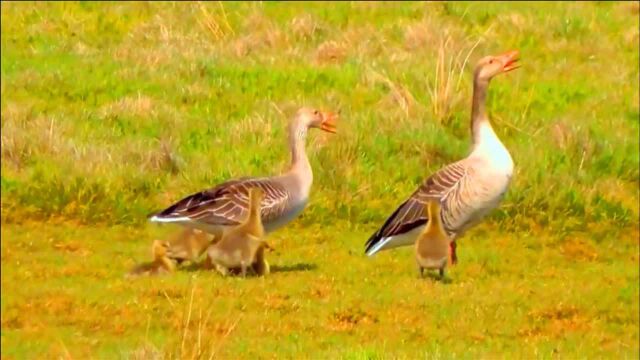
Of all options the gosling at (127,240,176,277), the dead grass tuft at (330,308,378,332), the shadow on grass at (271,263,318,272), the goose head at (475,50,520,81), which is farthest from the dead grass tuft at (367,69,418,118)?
the dead grass tuft at (330,308,378,332)

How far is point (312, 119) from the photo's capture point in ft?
41.2

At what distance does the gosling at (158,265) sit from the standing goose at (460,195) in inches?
61.9

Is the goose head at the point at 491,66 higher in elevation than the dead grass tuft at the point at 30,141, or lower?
higher

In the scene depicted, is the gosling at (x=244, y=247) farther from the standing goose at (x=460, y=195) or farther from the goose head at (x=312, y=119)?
the goose head at (x=312, y=119)

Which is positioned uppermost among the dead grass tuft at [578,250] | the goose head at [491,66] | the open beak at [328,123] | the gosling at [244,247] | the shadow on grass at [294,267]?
the goose head at [491,66]

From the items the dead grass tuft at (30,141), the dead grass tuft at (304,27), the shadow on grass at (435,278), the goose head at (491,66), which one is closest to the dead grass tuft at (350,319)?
the shadow on grass at (435,278)

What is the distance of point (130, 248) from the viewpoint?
1246 centimetres

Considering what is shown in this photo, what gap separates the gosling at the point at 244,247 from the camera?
10984mm

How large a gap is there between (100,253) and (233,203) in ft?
4.48

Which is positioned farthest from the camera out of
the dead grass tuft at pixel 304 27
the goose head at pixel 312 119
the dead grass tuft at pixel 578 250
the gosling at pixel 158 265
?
the dead grass tuft at pixel 304 27

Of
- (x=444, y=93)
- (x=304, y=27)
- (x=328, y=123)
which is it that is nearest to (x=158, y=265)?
(x=328, y=123)

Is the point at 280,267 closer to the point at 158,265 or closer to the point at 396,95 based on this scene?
the point at 158,265

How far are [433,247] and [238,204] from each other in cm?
150

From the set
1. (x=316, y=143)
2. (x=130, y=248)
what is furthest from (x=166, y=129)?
(x=130, y=248)
